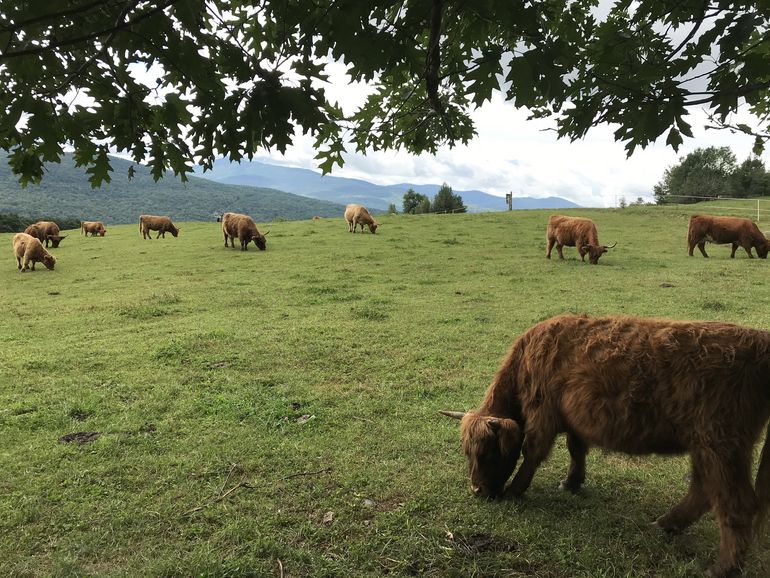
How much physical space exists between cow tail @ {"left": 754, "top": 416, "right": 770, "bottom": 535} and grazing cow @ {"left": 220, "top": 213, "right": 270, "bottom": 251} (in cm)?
2013

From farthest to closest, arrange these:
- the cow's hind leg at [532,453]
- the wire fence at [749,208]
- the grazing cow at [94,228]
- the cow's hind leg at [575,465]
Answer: the grazing cow at [94,228] → the wire fence at [749,208] → the cow's hind leg at [575,465] → the cow's hind leg at [532,453]

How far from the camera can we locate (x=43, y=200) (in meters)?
94.0

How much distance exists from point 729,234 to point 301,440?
1904 centimetres

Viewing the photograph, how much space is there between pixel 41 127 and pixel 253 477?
3.32m

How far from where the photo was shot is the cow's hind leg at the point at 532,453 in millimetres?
3895

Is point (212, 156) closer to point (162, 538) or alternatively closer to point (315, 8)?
point (315, 8)

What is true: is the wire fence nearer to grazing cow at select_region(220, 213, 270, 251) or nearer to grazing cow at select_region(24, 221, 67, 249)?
grazing cow at select_region(220, 213, 270, 251)

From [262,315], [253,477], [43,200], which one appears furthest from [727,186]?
[43,200]

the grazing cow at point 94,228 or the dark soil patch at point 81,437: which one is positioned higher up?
the grazing cow at point 94,228

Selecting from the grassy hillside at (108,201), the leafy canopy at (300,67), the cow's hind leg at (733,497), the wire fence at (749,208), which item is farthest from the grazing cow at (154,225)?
the grassy hillside at (108,201)

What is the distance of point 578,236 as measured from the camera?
1720cm

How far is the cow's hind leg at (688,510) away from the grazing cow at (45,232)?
95.7 feet

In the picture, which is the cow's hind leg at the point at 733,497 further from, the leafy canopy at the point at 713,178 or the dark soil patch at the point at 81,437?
the leafy canopy at the point at 713,178

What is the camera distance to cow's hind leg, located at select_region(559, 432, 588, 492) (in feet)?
13.5
